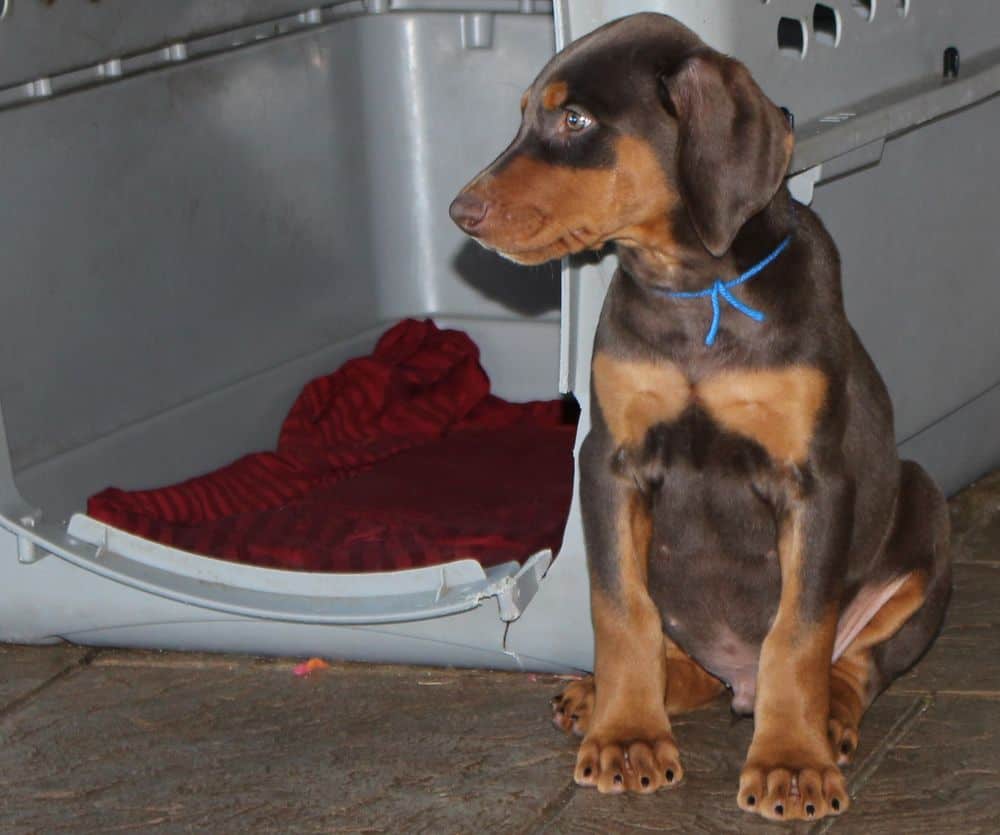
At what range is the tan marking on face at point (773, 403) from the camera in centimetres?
282

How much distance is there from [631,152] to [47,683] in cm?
167

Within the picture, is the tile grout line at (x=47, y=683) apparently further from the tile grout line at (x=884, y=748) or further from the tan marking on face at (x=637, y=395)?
the tile grout line at (x=884, y=748)

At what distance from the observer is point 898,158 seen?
12.1ft

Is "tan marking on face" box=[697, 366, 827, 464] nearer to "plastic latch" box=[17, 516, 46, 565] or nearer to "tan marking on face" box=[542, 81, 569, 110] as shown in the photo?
"tan marking on face" box=[542, 81, 569, 110]

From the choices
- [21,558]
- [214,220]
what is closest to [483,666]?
[21,558]

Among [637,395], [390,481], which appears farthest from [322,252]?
[637,395]

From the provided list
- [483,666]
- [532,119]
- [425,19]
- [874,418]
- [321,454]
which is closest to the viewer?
[532,119]

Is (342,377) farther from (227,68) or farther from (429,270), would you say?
(227,68)

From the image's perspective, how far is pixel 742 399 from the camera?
2830 millimetres

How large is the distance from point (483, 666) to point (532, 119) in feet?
4.02

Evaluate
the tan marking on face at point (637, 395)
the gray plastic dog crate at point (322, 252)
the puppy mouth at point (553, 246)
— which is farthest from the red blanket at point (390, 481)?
the puppy mouth at point (553, 246)

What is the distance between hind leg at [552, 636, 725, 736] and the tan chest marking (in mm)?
568

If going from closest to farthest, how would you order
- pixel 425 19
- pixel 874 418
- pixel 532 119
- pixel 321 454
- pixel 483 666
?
pixel 532 119 → pixel 874 418 → pixel 483 666 → pixel 321 454 → pixel 425 19

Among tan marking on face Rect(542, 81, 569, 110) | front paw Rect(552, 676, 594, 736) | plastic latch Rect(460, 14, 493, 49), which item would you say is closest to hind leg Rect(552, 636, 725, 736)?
front paw Rect(552, 676, 594, 736)
